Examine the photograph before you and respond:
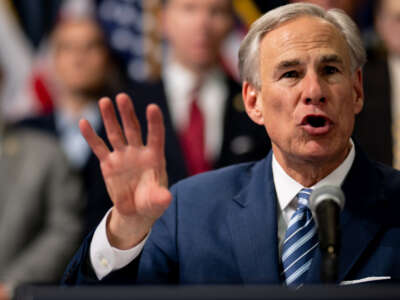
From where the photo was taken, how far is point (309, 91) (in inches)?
65.1

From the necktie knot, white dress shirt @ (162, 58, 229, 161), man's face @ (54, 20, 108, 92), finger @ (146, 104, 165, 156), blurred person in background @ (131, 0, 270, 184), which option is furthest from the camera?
man's face @ (54, 20, 108, 92)

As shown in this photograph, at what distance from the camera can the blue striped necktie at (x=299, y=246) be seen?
5.41 ft

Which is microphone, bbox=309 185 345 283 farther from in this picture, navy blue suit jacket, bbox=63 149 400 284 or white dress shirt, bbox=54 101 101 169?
white dress shirt, bbox=54 101 101 169

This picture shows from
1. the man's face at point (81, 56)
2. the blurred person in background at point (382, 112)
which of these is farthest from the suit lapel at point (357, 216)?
the man's face at point (81, 56)

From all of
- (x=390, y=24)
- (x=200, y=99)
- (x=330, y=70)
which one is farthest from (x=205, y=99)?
(x=330, y=70)

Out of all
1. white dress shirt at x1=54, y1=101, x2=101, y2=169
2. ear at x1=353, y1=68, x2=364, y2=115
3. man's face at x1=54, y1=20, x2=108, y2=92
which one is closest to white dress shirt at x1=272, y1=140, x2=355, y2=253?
ear at x1=353, y1=68, x2=364, y2=115

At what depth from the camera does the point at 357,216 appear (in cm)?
169

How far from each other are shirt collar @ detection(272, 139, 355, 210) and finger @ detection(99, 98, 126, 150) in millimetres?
413

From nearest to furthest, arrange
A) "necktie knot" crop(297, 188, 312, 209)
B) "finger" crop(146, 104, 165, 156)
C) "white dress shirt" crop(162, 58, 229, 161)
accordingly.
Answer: "finger" crop(146, 104, 165, 156) → "necktie knot" crop(297, 188, 312, 209) → "white dress shirt" crop(162, 58, 229, 161)

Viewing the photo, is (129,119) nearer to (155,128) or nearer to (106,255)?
(155,128)

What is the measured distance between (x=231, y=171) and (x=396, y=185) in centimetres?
43

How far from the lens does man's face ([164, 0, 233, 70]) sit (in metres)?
2.52

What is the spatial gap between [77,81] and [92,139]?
1.60m

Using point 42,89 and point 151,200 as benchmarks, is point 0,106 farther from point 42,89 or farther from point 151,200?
point 151,200
